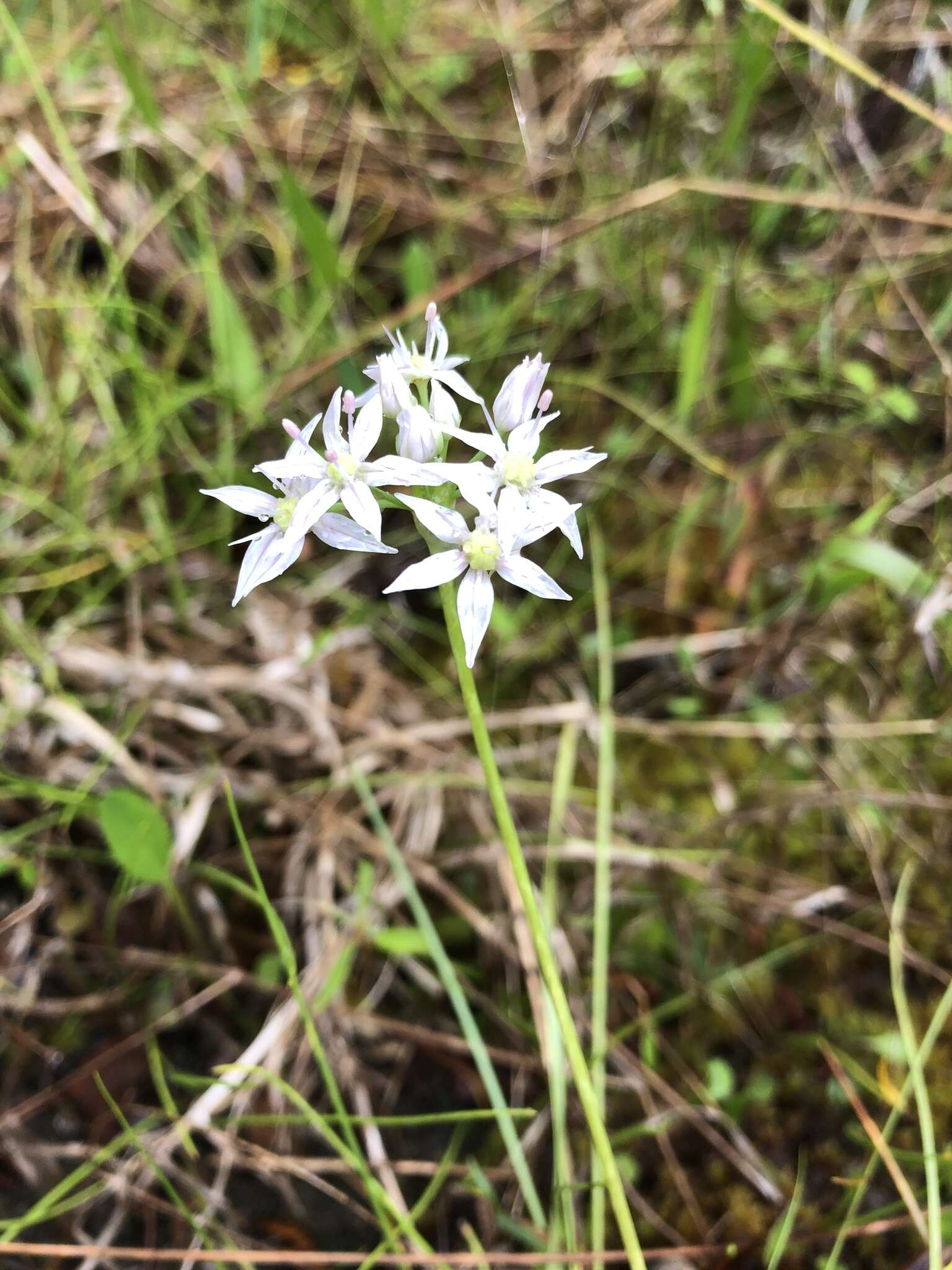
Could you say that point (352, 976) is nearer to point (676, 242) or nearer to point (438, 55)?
point (676, 242)

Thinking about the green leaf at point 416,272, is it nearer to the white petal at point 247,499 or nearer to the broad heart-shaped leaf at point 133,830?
the white petal at point 247,499

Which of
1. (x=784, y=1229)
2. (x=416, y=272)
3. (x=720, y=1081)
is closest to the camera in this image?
(x=784, y=1229)

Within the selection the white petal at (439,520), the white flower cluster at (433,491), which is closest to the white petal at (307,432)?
the white flower cluster at (433,491)

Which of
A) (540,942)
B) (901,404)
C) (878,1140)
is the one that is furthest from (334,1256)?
(901,404)

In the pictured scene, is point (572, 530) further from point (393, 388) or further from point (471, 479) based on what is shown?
point (393, 388)

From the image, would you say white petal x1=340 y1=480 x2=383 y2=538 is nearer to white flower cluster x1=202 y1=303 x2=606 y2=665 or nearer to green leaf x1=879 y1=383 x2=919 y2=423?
white flower cluster x1=202 y1=303 x2=606 y2=665

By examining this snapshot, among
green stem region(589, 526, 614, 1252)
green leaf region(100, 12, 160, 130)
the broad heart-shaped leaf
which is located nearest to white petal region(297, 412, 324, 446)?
the broad heart-shaped leaf
